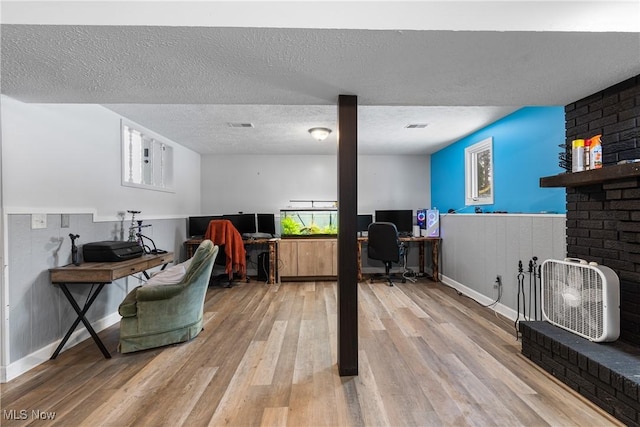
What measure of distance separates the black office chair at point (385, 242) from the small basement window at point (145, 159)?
10.1ft

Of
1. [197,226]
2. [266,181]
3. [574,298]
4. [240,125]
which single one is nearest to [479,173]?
[574,298]

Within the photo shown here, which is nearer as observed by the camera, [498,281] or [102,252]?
[102,252]

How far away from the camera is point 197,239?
4.62 meters

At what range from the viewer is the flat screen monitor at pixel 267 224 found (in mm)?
4996

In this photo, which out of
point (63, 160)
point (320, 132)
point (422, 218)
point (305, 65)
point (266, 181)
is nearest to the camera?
point (305, 65)

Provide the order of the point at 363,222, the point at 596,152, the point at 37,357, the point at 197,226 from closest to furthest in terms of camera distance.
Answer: the point at 596,152
the point at 37,357
the point at 197,226
the point at 363,222

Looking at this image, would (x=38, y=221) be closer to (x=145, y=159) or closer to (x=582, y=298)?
(x=145, y=159)

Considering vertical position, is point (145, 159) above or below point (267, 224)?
above

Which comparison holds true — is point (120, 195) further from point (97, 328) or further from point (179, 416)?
point (179, 416)

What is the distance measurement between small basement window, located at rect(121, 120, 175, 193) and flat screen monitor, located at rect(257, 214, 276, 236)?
4.79 ft

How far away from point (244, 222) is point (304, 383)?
3.40m

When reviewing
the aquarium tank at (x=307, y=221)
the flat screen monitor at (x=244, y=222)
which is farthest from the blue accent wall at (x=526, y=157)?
the flat screen monitor at (x=244, y=222)

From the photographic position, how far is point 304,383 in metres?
1.90

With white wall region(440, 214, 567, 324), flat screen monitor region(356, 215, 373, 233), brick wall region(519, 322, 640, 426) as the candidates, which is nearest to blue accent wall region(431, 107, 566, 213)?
white wall region(440, 214, 567, 324)
